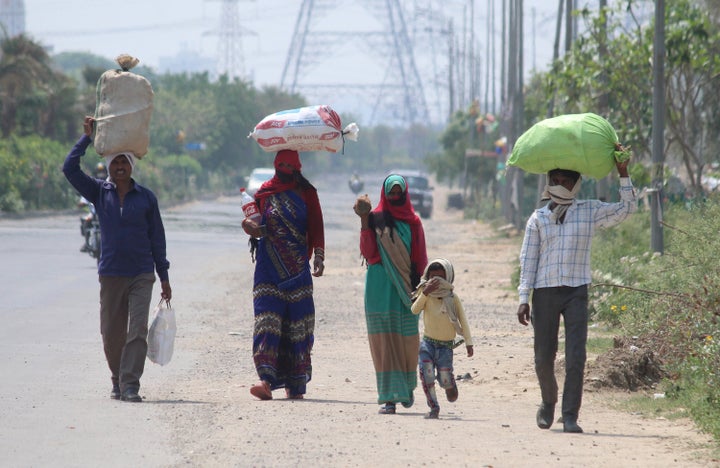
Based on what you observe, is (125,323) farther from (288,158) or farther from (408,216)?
(408,216)

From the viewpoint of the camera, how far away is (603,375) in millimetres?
9344

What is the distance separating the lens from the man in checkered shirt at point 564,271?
7242 mm

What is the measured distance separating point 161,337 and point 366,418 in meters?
1.89

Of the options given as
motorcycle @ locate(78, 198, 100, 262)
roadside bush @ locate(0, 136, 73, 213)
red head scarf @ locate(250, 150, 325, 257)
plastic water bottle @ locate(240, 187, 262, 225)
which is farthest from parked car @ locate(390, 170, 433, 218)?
plastic water bottle @ locate(240, 187, 262, 225)

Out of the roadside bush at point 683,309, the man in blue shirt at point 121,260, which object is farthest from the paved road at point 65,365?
the roadside bush at point 683,309

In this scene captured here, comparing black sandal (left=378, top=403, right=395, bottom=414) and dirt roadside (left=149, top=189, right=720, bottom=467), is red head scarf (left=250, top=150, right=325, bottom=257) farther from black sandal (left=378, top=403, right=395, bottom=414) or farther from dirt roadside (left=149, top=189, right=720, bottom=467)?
black sandal (left=378, top=403, right=395, bottom=414)

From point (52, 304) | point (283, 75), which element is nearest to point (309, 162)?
point (283, 75)

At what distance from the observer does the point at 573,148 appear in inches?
289

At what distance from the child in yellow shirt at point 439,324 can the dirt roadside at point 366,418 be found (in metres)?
0.26

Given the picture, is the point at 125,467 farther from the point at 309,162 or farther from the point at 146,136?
the point at 309,162

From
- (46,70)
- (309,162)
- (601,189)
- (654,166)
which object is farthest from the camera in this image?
(309,162)

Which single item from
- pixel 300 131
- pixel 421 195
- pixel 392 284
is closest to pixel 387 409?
pixel 392 284

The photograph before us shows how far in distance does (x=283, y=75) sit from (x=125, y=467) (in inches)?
5925

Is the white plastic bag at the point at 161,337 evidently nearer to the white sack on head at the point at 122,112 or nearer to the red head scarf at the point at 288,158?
the white sack on head at the point at 122,112
